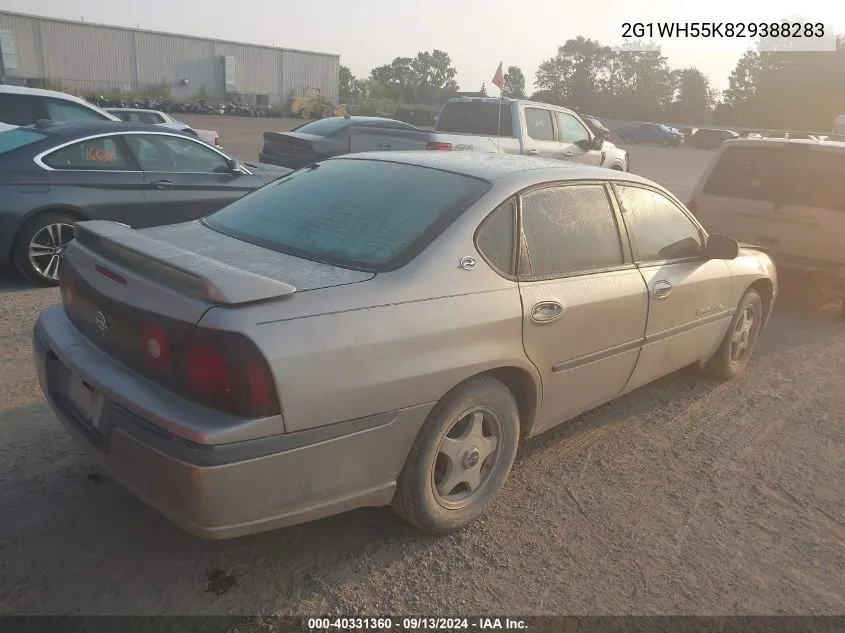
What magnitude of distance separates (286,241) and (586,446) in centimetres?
205

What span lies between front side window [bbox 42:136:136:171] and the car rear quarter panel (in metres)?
4.59

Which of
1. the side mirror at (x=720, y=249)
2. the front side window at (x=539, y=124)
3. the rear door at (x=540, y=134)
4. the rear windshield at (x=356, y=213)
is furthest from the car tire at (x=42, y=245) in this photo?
the front side window at (x=539, y=124)

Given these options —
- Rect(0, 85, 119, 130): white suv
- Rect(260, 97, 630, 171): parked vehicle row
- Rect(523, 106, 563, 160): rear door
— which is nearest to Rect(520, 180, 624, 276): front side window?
Rect(260, 97, 630, 171): parked vehicle row

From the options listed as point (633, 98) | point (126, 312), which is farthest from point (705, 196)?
point (633, 98)

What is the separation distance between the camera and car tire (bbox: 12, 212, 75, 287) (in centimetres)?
588

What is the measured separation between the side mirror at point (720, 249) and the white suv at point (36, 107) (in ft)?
28.3

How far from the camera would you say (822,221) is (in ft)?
21.7

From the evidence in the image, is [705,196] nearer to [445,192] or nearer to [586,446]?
[586,446]

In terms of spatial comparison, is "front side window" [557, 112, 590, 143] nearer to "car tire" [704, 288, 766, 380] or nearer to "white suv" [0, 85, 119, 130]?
"car tire" [704, 288, 766, 380]

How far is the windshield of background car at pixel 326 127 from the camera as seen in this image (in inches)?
489

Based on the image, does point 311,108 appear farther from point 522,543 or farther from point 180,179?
point 522,543

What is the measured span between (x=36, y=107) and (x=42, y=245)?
15.9 feet

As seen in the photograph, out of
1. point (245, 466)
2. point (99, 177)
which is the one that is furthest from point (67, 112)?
point (245, 466)

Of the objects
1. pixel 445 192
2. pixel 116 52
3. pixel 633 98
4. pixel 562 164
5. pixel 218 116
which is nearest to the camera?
pixel 445 192
